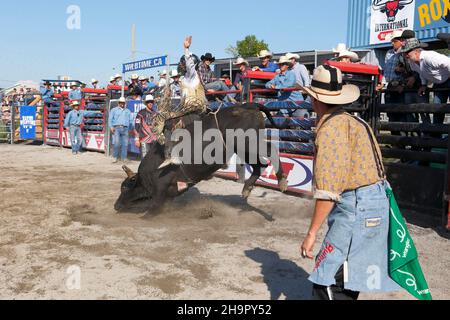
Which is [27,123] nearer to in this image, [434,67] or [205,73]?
[205,73]

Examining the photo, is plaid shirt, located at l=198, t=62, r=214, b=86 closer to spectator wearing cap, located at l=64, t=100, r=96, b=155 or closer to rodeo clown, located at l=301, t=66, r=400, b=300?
spectator wearing cap, located at l=64, t=100, r=96, b=155

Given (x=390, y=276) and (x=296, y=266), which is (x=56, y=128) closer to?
(x=296, y=266)

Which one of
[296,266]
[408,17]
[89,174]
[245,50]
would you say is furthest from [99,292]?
[245,50]

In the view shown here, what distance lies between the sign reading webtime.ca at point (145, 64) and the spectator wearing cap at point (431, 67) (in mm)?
6854

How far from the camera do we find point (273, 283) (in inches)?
140

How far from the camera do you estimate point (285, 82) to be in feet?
25.9

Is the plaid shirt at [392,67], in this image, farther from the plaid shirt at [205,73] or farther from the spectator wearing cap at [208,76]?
the plaid shirt at [205,73]

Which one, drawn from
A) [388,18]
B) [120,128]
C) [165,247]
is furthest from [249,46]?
[165,247]

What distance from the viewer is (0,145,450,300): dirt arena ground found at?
3.42m

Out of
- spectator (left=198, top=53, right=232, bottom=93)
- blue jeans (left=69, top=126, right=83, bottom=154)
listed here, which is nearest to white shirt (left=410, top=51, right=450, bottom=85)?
spectator (left=198, top=53, right=232, bottom=93)

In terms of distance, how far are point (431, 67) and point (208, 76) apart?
5017mm

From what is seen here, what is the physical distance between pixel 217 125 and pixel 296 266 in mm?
2390

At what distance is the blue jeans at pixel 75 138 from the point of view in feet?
47.2

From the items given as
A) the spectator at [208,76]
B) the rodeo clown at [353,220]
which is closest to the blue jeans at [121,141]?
the spectator at [208,76]
